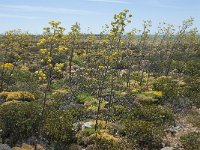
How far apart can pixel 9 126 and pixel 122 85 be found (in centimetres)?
1354

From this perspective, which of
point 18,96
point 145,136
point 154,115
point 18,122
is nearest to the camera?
point 18,122

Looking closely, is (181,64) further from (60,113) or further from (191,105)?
(60,113)

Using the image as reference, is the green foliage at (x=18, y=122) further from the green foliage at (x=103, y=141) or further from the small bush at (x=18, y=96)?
the small bush at (x=18, y=96)

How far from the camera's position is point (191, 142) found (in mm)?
13914

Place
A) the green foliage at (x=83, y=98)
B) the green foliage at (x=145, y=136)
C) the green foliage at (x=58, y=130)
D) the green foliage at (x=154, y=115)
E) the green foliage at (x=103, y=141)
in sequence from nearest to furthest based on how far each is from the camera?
the green foliage at (x=103, y=141), the green foliage at (x=58, y=130), the green foliage at (x=145, y=136), the green foliage at (x=154, y=115), the green foliage at (x=83, y=98)

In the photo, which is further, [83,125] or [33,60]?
[33,60]

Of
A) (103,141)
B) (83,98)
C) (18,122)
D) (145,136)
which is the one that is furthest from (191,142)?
(83,98)

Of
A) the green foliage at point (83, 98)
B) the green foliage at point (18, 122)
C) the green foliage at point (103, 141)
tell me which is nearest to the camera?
the green foliage at point (103, 141)

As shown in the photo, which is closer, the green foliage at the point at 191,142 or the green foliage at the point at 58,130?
the green foliage at the point at 191,142

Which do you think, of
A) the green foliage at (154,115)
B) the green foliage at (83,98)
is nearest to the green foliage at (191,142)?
the green foliage at (154,115)

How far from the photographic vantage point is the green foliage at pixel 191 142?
13.5 metres

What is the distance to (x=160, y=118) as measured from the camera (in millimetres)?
17281

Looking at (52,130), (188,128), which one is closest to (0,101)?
(52,130)

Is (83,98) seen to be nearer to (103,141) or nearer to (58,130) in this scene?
(58,130)
